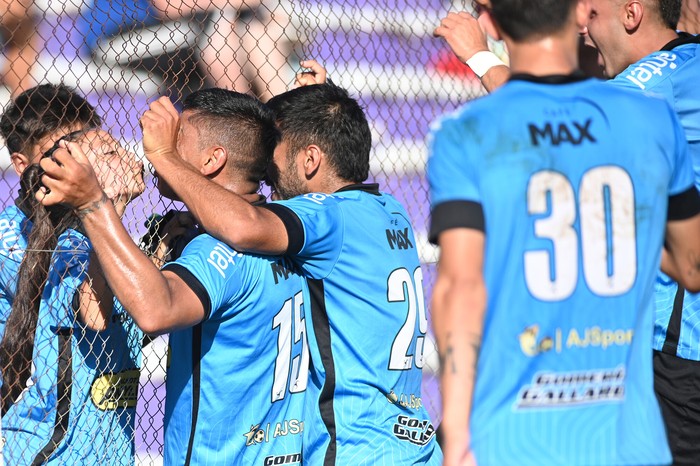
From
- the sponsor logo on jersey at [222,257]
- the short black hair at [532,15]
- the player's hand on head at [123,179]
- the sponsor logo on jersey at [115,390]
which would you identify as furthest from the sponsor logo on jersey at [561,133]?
the sponsor logo on jersey at [115,390]

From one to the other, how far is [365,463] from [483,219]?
4.82ft

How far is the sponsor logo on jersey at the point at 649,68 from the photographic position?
130 inches

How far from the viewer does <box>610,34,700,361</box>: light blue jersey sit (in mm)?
3334

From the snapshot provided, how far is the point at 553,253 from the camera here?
2086 mm

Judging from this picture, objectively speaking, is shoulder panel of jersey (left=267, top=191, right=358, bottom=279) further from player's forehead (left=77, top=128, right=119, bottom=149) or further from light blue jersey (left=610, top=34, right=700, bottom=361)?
light blue jersey (left=610, top=34, right=700, bottom=361)

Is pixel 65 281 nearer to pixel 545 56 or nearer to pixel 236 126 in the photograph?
pixel 236 126

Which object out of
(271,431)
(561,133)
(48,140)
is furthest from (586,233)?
(48,140)

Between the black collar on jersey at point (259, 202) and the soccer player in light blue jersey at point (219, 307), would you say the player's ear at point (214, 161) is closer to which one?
the soccer player in light blue jersey at point (219, 307)

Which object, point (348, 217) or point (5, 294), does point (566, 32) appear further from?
point (5, 294)

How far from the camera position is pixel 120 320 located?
141 inches

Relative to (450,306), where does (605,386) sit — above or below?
below

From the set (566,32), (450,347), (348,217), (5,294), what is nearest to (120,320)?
(5,294)

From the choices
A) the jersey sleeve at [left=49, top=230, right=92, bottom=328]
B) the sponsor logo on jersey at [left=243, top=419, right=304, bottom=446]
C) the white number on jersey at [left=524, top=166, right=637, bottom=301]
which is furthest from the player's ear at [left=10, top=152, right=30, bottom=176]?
the white number on jersey at [left=524, top=166, right=637, bottom=301]

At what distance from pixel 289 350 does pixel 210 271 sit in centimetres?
48
